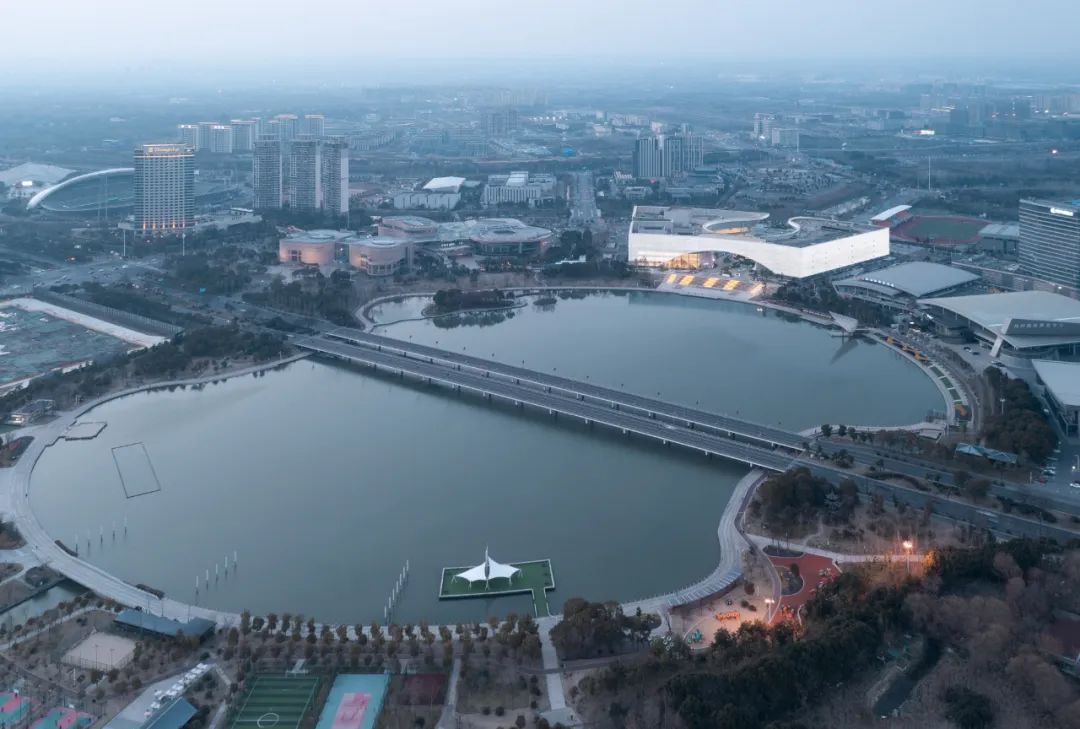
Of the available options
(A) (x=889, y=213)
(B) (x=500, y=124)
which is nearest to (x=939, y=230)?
(A) (x=889, y=213)

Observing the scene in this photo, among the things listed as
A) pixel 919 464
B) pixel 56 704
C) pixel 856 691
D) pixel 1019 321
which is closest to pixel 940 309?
pixel 1019 321

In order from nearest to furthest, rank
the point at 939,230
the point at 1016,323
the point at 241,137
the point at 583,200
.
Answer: the point at 1016,323 → the point at 939,230 → the point at 583,200 → the point at 241,137

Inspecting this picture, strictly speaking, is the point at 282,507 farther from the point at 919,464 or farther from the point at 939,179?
the point at 939,179

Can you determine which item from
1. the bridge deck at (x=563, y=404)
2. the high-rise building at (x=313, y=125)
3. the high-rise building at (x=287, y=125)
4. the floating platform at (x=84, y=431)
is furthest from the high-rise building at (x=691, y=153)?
the floating platform at (x=84, y=431)

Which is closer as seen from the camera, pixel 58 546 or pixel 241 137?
pixel 58 546

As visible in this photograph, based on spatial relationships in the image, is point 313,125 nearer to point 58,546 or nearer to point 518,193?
point 518,193

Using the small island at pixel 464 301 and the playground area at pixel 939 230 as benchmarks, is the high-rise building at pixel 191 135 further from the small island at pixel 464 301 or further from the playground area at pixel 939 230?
the playground area at pixel 939 230
